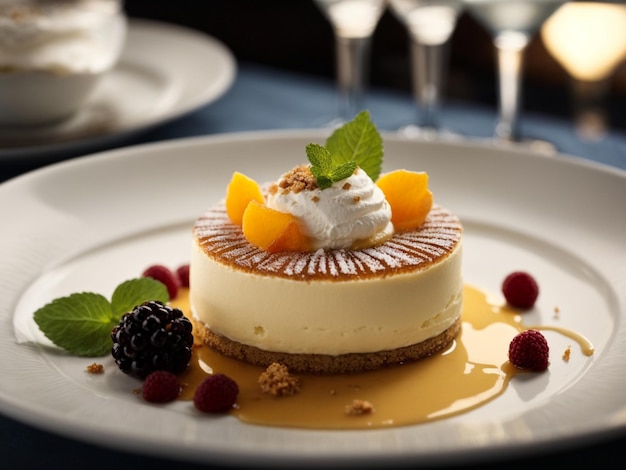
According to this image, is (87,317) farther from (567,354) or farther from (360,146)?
(567,354)

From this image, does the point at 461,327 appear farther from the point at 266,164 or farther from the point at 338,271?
the point at 266,164

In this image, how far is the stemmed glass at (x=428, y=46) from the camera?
10.8 feet

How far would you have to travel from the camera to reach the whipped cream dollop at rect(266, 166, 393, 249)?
81.0 inches

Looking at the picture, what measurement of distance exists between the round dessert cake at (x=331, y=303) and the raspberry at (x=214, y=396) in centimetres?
28

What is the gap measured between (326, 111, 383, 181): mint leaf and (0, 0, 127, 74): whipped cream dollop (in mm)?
1365

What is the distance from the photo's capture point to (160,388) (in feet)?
5.90

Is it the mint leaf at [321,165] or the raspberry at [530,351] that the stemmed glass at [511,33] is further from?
the raspberry at [530,351]

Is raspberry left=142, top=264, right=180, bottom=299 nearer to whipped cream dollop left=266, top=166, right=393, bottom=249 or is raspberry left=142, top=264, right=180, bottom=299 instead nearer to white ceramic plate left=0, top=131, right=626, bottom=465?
white ceramic plate left=0, top=131, right=626, bottom=465

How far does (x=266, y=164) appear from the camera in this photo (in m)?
2.99

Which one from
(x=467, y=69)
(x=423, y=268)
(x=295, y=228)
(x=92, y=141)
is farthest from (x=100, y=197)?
(x=467, y=69)

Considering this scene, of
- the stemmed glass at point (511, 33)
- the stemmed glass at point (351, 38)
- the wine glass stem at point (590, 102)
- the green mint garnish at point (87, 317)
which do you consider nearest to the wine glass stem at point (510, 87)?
the stemmed glass at point (511, 33)

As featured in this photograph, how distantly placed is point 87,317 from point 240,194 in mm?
473

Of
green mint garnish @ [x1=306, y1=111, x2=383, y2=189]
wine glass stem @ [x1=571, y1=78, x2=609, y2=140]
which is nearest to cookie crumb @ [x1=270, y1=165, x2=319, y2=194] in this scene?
green mint garnish @ [x1=306, y1=111, x2=383, y2=189]

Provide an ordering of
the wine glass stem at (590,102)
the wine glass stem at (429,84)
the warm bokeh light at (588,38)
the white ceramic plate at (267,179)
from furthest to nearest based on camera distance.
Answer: the warm bokeh light at (588,38) → the wine glass stem at (590,102) → the wine glass stem at (429,84) → the white ceramic plate at (267,179)
